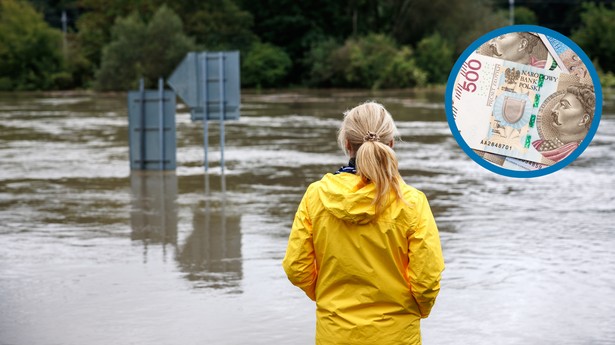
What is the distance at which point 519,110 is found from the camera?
15.7 ft

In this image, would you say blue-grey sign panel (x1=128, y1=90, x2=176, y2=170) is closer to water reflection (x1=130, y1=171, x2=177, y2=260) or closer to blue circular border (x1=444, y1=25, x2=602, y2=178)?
water reflection (x1=130, y1=171, x2=177, y2=260)

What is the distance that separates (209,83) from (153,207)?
390 centimetres

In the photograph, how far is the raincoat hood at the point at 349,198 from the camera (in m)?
4.05

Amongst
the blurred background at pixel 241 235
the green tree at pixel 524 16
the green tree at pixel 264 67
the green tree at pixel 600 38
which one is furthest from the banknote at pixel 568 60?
the green tree at pixel 524 16

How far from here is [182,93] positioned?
16797mm

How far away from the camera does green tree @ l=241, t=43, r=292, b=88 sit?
2522 inches

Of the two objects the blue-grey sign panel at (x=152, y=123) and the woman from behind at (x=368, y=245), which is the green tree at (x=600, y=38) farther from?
the woman from behind at (x=368, y=245)

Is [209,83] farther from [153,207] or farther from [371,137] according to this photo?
[371,137]

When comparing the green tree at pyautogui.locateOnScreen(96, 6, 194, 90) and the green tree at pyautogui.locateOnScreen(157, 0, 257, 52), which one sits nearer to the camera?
the green tree at pyautogui.locateOnScreen(96, 6, 194, 90)

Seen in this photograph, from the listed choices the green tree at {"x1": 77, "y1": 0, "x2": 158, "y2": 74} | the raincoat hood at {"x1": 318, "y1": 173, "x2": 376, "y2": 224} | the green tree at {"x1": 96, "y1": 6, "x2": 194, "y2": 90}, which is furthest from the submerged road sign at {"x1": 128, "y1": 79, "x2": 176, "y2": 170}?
the green tree at {"x1": 77, "y1": 0, "x2": 158, "y2": 74}

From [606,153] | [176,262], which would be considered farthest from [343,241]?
[606,153]

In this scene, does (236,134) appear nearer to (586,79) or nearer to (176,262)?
(176,262)

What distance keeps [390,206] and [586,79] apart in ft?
3.95

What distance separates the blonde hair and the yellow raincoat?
5 cm
